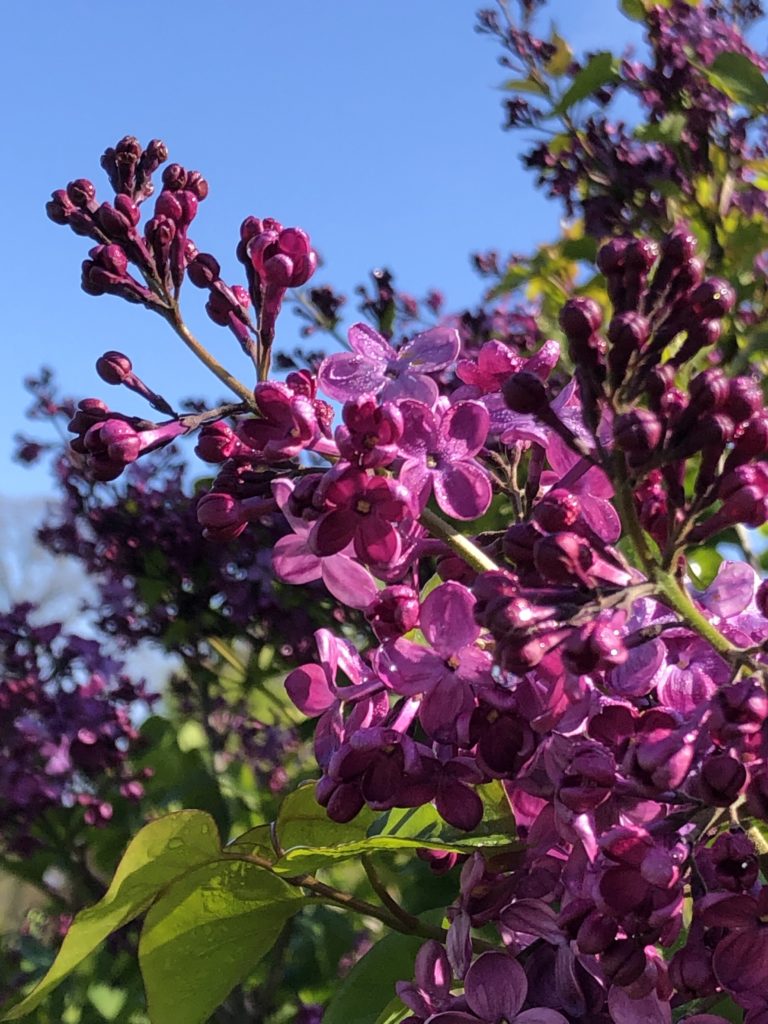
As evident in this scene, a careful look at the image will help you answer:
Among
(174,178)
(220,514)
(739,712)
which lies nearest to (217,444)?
(220,514)

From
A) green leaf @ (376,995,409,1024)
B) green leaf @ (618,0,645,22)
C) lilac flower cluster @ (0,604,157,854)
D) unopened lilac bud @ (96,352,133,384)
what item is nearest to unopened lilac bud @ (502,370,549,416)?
unopened lilac bud @ (96,352,133,384)

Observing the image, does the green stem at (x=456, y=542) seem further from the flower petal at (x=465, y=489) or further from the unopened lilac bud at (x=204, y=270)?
the unopened lilac bud at (x=204, y=270)

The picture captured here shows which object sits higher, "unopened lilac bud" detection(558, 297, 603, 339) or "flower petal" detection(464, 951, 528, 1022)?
"unopened lilac bud" detection(558, 297, 603, 339)

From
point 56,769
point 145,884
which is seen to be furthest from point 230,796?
point 145,884

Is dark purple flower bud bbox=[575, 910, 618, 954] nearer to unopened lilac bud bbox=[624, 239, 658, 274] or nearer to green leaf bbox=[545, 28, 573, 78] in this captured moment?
unopened lilac bud bbox=[624, 239, 658, 274]

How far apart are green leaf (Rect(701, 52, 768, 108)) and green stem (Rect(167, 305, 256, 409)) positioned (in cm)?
128

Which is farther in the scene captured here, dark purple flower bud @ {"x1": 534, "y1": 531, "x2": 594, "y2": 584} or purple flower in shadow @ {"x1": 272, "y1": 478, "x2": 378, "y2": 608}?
purple flower in shadow @ {"x1": 272, "y1": 478, "x2": 378, "y2": 608}

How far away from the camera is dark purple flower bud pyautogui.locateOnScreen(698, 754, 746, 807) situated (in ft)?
1.90

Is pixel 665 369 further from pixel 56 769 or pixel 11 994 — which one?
pixel 11 994

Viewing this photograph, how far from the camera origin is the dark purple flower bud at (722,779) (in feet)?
1.90

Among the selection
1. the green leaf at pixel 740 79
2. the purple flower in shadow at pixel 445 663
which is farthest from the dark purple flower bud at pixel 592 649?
the green leaf at pixel 740 79

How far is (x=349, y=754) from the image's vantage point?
70cm

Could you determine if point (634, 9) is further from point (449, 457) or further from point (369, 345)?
point (449, 457)

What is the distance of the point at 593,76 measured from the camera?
84.3 inches
